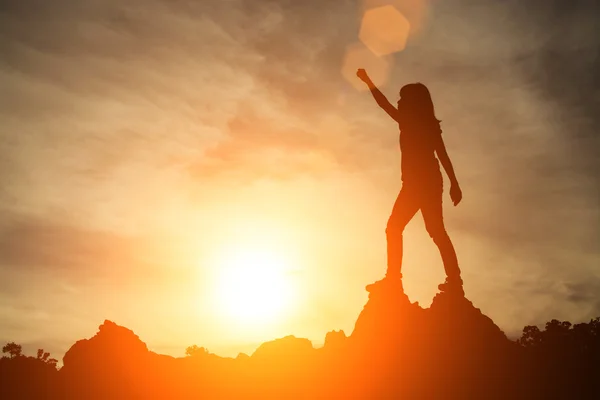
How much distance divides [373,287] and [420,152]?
519cm

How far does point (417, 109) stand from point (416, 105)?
150 millimetres

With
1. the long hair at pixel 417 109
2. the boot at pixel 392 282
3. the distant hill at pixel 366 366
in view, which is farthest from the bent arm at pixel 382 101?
the distant hill at pixel 366 366

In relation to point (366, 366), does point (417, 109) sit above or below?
above

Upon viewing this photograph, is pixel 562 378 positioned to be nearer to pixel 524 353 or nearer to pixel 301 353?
pixel 524 353

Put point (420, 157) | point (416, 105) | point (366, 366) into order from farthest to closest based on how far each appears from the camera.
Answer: point (420, 157) < point (416, 105) < point (366, 366)

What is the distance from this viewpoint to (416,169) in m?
19.0

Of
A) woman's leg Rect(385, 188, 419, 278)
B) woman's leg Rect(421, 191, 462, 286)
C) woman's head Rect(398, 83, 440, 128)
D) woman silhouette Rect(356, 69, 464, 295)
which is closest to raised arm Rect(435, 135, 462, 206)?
woman silhouette Rect(356, 69, 464, 295)

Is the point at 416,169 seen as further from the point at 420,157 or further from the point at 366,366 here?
the point at 366,366

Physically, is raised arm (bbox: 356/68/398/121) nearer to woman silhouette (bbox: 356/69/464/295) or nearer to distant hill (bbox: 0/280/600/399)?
woman silhouette (bbox: 356/69/464/295)

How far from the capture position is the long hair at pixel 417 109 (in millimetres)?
18828

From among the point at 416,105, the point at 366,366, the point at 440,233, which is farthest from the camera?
the point at 416,105

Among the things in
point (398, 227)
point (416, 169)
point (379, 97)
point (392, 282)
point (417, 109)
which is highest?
point (379, 97)

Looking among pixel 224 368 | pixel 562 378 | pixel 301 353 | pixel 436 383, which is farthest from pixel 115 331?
pixel 562 378

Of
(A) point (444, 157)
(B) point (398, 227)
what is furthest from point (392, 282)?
(A) point (444, 157)
